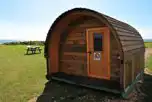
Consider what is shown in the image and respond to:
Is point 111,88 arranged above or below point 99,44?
below

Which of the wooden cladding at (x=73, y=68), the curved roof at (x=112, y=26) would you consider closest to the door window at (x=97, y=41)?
the curved roof at (x=112, y=26)

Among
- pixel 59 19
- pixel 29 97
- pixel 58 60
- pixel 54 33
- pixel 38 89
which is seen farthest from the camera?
pixel 58 60

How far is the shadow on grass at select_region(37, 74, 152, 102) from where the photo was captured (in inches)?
215

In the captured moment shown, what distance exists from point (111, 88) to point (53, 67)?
3.28 m

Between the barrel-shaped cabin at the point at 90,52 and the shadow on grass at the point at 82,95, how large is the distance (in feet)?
0.81

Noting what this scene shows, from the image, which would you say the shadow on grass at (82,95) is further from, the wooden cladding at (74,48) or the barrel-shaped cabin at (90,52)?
the wooden cladding at (74,48)

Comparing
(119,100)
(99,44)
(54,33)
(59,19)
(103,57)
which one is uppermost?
(59,19)

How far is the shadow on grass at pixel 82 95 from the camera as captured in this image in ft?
17.9

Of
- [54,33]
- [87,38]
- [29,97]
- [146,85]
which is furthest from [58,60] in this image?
[146,85]

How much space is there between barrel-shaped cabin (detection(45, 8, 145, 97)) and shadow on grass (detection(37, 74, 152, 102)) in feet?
0.81

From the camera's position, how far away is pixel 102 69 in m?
6.90

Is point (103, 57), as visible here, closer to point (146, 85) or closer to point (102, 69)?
point (102, 69)

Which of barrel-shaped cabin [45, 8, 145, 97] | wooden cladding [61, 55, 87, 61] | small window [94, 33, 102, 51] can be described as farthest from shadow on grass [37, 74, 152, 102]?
small window [94, 33, 102, 51]

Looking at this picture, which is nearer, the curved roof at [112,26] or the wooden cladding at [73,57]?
the curved roof at [112,26]
